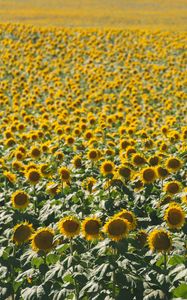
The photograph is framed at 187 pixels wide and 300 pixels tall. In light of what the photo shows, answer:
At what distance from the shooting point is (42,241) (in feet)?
15.7

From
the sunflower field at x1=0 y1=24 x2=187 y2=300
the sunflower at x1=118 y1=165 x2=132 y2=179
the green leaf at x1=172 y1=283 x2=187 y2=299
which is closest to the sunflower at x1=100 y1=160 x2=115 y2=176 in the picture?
the sunflower field at x1=0 y1=24 x2=187 y2=300

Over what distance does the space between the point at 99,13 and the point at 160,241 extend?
4230 cm

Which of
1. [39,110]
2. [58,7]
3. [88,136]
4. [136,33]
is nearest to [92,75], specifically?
[39,110]

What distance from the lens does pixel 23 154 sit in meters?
8.32

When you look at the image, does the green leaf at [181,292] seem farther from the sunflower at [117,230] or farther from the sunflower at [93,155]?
the sunflower at [93,155]

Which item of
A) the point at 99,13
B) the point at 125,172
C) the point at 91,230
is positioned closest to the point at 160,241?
the point at 91,230

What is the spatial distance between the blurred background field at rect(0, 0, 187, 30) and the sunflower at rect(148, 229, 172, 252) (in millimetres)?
32182

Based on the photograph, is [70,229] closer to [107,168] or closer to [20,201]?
[20,201]

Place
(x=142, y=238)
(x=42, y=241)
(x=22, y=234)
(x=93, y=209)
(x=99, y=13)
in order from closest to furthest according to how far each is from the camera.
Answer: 1. (x=42, y=241)
2. (x=22, y=234)
3. (x=142, y=238)
4. (x=93, y=209)
5. (x=99, y=13)

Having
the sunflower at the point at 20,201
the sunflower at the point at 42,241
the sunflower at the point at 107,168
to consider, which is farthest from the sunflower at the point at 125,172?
the sunflower at the point at 42,241

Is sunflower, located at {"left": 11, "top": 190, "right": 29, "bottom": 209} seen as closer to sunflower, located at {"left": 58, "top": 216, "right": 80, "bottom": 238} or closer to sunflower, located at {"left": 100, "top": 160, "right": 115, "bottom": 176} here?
sunflower, located at {"left": 100, "top": 160, "right": 115, "bottom": 176}

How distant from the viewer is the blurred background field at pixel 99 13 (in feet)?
127

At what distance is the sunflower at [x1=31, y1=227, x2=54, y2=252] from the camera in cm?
477

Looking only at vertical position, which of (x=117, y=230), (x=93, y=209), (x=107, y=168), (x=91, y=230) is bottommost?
(x=117, y=230)
